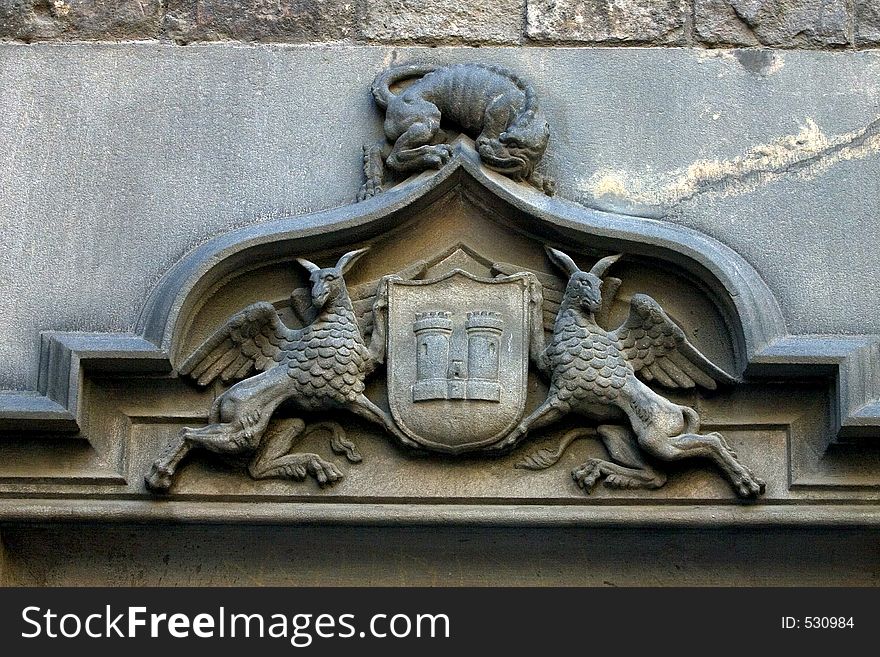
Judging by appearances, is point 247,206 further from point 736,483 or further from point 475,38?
point 736,483

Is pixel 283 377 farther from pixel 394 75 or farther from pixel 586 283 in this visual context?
pixel 394 75

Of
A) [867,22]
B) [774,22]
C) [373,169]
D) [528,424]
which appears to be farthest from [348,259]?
[867,22]

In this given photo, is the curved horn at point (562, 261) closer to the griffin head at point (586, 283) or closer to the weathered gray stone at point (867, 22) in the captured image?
the griffin head at point (586, 283)

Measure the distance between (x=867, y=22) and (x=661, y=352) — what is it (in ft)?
3.77

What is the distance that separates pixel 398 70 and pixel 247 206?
0.56 metres

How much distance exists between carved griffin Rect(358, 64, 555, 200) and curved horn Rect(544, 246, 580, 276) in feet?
0.60

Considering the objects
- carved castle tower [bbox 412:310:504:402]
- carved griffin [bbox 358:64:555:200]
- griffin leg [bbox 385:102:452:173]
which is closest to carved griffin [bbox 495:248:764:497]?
carved castle tower [bbox 412:310:504:402]

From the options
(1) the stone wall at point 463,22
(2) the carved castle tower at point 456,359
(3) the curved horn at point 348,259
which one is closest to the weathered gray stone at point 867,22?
(1) the stone wall at point 463,22

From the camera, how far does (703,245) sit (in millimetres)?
4340

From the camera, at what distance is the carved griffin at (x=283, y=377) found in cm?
419

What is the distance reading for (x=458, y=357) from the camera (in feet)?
13.9

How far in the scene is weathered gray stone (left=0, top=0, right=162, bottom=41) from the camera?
4652 mm

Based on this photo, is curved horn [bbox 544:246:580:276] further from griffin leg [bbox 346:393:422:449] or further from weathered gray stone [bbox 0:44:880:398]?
griffin leg [bbox 346:393:422:449]
